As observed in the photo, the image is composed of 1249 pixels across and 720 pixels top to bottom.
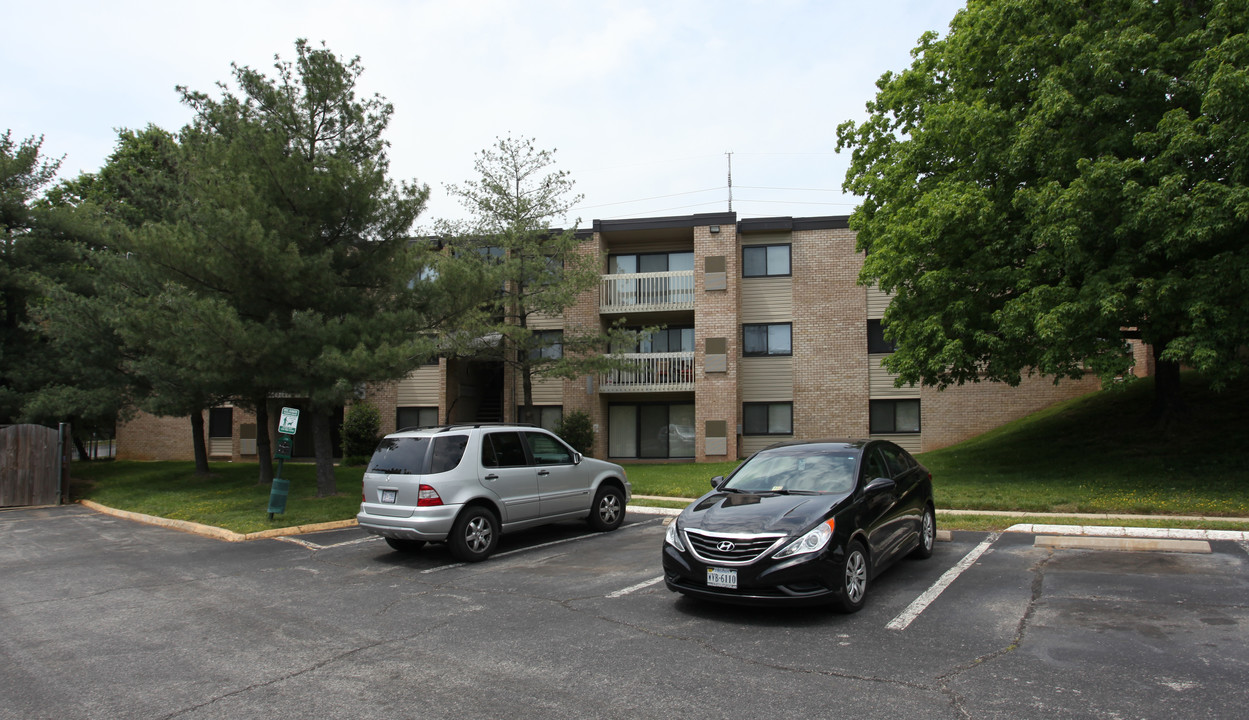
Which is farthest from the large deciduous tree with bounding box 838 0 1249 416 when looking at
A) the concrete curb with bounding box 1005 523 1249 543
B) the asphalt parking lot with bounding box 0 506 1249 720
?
the asphalt parking lot with bounding box 0 506 1249 720

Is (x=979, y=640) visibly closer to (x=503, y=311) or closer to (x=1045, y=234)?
(x=1045, y=234)

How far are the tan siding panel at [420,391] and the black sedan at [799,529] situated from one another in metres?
20.5

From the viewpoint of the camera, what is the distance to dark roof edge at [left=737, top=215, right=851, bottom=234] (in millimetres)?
24703

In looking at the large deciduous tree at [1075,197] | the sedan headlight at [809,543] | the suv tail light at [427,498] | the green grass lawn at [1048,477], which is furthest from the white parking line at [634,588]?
the large deciduous tree at [1075,197]

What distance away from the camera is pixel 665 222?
2480 centimetres

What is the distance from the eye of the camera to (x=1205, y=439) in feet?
52.5

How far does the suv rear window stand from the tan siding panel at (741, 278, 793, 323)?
56.0ft

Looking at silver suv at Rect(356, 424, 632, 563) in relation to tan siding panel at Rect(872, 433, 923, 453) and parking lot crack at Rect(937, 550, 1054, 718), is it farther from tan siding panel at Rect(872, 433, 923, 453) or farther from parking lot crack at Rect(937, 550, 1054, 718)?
tan siding panel at Rect(872, 433, 923, 453)

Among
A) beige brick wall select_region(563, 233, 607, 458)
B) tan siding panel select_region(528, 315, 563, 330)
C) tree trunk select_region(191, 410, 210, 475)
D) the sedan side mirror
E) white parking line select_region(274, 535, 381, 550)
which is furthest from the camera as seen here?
tan siding panel select_region(528, 315, 563, 330)

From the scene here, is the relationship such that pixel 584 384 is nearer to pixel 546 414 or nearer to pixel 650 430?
pixel 546 414

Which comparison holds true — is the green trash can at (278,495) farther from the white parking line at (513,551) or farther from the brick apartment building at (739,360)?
the brick apartment building at (739,360)

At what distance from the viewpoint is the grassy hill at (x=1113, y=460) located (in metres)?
12.8

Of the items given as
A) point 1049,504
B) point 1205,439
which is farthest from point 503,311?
point 1205,439

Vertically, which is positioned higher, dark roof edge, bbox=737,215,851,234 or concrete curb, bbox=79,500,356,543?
dark roof edge, bbox=737,215,851,234
